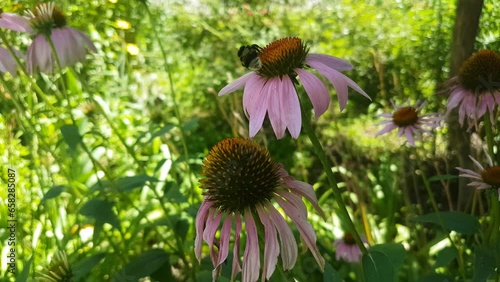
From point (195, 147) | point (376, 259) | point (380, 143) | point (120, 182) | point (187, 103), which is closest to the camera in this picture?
point (376, 259)

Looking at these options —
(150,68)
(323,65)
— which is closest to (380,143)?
(150,68)

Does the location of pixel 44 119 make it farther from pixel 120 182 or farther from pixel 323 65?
pixel 323 65

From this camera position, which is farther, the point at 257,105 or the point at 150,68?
the point at 150,68

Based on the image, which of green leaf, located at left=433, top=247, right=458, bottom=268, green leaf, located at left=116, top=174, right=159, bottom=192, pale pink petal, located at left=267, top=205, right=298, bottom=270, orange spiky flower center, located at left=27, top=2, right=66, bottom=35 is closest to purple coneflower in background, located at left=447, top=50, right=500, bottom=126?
green leaf, located at left=433, top=247, right=458, bottom=268

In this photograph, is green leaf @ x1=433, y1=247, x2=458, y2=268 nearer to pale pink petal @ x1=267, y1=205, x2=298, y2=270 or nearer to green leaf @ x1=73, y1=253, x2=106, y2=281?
pale pink petal @ x1=267, y1=205, x2=298, y2=270

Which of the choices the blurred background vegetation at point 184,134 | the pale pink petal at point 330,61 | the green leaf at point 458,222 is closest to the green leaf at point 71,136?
the blurred background vegetation at point 184,134

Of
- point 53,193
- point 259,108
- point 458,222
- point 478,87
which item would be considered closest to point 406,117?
point 478,87

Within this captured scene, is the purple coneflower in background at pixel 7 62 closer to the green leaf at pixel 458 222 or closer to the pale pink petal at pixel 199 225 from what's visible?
the pale pink petal at pixel 199 225
